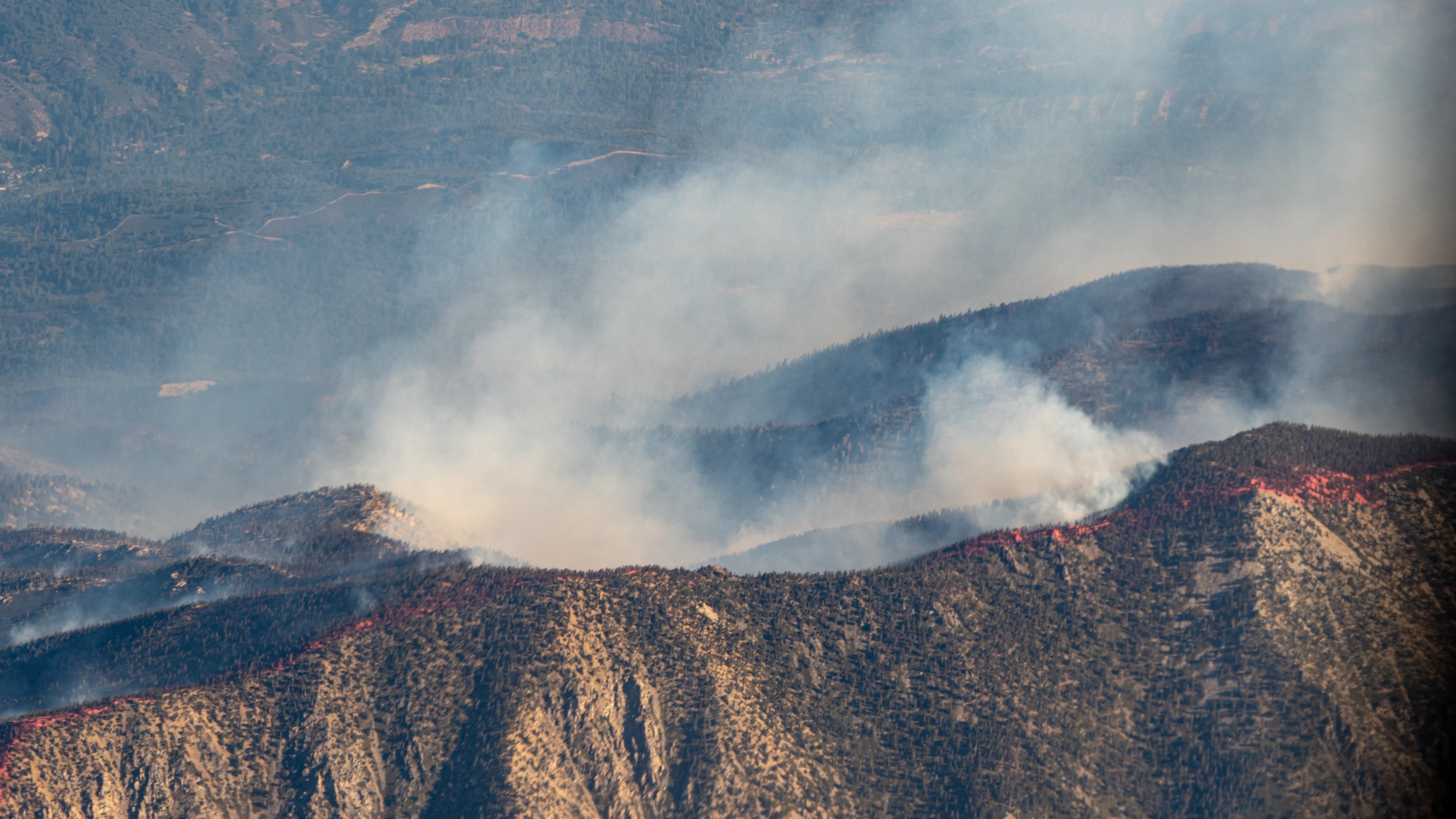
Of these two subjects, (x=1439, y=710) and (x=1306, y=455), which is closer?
(x=1439, y=710)

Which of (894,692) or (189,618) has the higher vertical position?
(189,618)

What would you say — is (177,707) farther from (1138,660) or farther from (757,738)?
(1138,660)

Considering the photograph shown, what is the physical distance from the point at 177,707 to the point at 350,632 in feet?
52.2

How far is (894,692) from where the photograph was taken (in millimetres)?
158625

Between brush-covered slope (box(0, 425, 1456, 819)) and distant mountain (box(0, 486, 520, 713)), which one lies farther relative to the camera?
distant mountain (box(0, 486, 520, 713))

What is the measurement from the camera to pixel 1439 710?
148m

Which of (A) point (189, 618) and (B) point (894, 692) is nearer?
(B) point (894, 692)

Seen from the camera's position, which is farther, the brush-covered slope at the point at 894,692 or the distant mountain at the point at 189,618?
the distant mountain at the point at 189,618

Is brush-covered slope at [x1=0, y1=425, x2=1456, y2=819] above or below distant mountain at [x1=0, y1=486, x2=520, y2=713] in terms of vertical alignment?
below

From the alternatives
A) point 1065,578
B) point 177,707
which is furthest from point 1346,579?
point 177,707

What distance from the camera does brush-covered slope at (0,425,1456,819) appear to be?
146375mm

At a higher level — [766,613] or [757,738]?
[766,613]

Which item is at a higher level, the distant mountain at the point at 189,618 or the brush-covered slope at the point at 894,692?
the distant mountain at the point at 189,618

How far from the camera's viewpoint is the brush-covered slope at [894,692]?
146 metres
